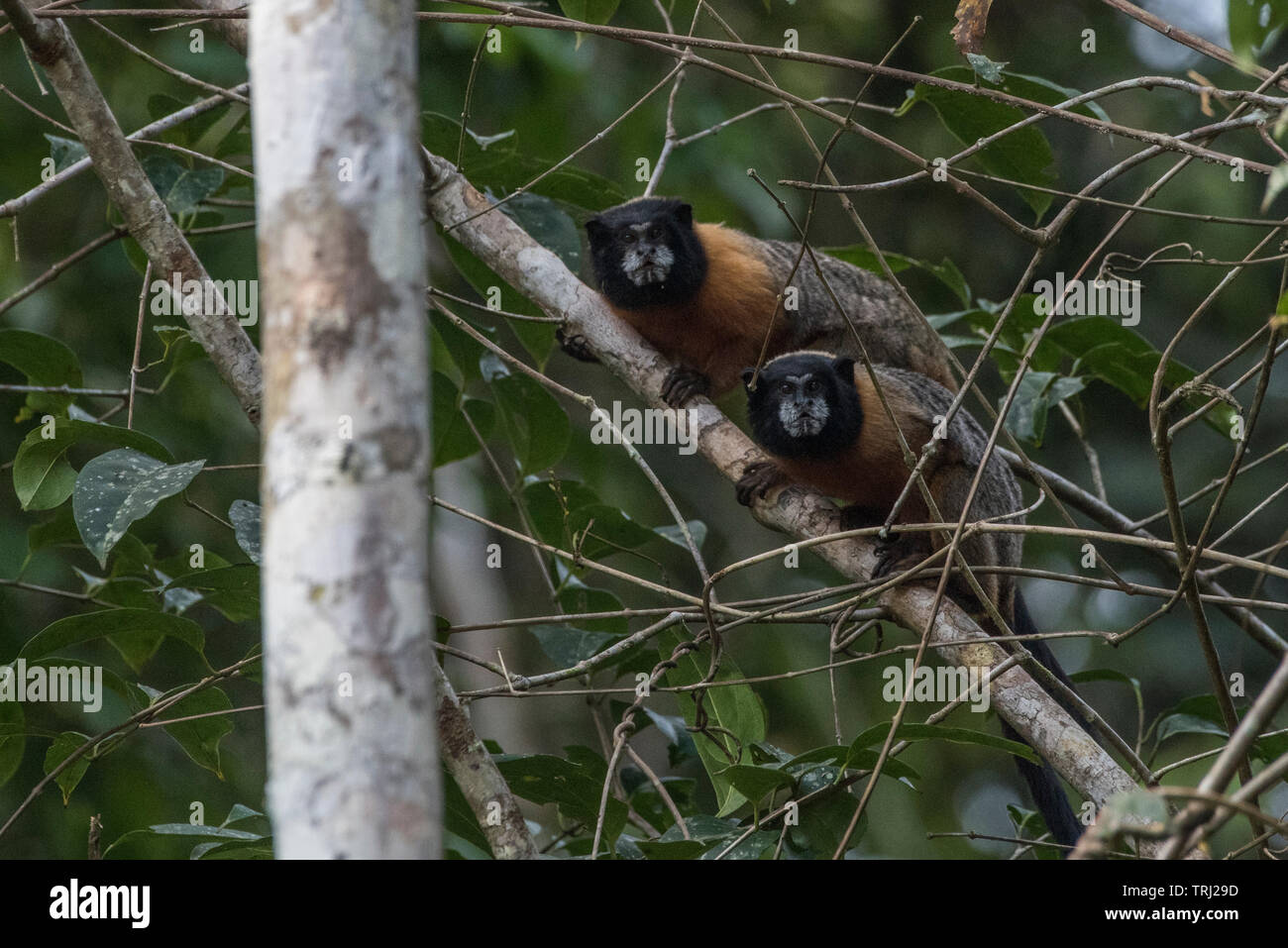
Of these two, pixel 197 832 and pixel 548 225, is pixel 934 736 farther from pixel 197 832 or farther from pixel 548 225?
pixel 548 225

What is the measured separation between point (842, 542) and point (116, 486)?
2252 millimetres

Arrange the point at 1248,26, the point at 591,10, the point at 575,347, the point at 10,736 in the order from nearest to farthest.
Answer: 1. the point at 1248,26
2. the point at 10,736
3. the point at 591,10
4. the point at 575,347

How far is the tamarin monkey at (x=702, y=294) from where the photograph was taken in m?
5.37

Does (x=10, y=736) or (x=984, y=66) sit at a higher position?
(x=984, y=66)

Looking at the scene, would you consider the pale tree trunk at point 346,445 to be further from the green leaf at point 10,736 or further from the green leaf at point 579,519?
the green leaf at point 579,519

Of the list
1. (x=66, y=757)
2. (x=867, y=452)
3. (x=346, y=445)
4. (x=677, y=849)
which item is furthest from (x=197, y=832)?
(x=867, y=452)

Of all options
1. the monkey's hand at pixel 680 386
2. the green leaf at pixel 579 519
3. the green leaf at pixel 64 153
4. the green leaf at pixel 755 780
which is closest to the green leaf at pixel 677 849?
the green leaf at pixel 755 780

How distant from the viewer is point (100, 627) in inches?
138

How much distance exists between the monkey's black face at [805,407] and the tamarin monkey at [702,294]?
0.80 ft

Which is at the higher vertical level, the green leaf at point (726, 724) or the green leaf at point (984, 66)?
the green leaf at point (984, 66)

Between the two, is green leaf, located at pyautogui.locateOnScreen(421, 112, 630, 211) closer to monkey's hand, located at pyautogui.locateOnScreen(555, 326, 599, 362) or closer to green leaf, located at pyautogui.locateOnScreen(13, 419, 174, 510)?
monkey's hand, located at pyautogui.locateOnScreen(555, 326, 599, 362)

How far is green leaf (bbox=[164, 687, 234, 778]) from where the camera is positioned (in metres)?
3.57

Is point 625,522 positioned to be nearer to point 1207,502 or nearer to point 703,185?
point 703,185

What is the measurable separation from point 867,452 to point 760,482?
525mm
